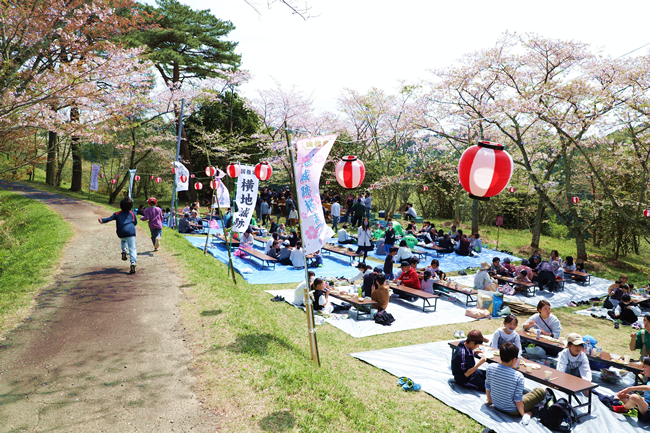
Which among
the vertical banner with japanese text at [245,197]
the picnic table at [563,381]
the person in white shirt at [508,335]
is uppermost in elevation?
the vertical banner with japanese text at [245,197]

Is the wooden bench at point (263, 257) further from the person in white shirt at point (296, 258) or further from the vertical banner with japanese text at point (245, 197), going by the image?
the vertical banner with japanese text at point (245, 197)

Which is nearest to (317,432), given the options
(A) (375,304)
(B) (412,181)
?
(A) (375,304)

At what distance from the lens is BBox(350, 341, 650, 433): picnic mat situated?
5.29 m

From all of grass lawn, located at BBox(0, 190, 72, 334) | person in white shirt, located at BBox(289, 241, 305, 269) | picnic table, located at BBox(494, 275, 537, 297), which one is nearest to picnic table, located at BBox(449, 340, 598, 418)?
picnic table, located at BBox(494, 275, 537, 297)

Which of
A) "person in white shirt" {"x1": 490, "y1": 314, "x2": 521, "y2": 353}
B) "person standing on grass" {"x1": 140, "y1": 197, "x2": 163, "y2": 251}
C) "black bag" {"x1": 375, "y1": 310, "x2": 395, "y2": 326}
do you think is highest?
"person standing on grass" {"x1": 140, "y1": 197, "x2": 163, "y2": 251}

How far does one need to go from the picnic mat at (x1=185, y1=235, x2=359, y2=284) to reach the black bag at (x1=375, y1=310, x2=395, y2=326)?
4.56 meters

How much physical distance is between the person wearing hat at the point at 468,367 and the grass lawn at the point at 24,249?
25.4ft

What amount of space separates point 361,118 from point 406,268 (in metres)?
19.7

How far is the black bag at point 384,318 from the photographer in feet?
30.5

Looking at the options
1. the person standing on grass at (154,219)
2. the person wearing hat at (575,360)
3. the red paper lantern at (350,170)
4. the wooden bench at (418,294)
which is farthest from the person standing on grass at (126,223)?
the person wearing hat at (575,360)

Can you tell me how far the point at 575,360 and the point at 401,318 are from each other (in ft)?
13.9

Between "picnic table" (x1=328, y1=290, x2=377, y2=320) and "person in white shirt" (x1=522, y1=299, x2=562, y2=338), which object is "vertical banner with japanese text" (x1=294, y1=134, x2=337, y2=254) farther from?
"person in white shirt" (x1=522, y1=299, x2=562, y2=338)

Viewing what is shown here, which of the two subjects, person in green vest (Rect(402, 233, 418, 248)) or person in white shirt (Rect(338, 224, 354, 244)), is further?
person in white shirt (Rect(338, 224, 354, 244))

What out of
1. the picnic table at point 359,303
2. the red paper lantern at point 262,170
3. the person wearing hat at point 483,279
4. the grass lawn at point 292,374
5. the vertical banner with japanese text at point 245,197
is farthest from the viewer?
the red paper lantern at point 262,170
